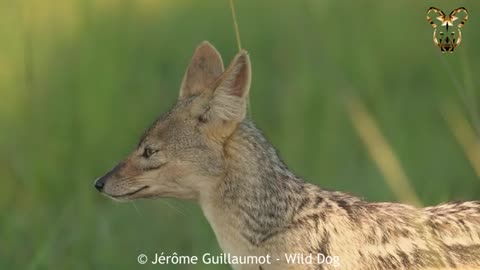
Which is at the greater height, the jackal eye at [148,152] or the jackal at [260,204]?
the jackal eye at [148,152]

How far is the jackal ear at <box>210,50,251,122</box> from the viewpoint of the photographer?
8.39 metres

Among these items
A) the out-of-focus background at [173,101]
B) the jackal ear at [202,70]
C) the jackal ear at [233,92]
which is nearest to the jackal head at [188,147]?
the jackal ear at [233,92]

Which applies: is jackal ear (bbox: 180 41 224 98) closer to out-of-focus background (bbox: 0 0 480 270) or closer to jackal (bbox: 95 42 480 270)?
jackal (bbox: 95 42 480 270)

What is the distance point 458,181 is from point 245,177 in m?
4.00

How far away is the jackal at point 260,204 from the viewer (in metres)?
8.39

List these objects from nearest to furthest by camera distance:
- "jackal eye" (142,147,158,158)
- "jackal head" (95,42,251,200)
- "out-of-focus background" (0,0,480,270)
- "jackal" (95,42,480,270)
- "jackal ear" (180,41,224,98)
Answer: "jackal" (95,42,480,270) → "jackal head" (95,42,251,200) → "jackal eye" (142,147,158,158) → "jackal ear" (180,41,224,98) → "out-of-focus background" (0,0,480,270)

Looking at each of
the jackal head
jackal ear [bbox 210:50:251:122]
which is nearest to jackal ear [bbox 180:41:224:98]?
the jackal head

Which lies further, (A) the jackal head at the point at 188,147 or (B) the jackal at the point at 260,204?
(A) the jackal head at the point at 188,147

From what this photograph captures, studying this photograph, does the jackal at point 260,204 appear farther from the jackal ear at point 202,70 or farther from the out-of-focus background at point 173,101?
the out-of-focus background at point 173,101

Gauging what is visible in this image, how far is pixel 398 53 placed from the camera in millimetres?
14641

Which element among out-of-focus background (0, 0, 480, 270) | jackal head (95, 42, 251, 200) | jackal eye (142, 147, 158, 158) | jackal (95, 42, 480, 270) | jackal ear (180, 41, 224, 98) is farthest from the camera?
out-of-focus background (0, 0, 480, 270)

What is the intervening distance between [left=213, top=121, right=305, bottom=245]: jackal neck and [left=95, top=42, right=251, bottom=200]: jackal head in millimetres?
64

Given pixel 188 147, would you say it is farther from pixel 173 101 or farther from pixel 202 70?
pixel 173 101

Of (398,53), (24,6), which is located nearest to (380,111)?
(398,53)
